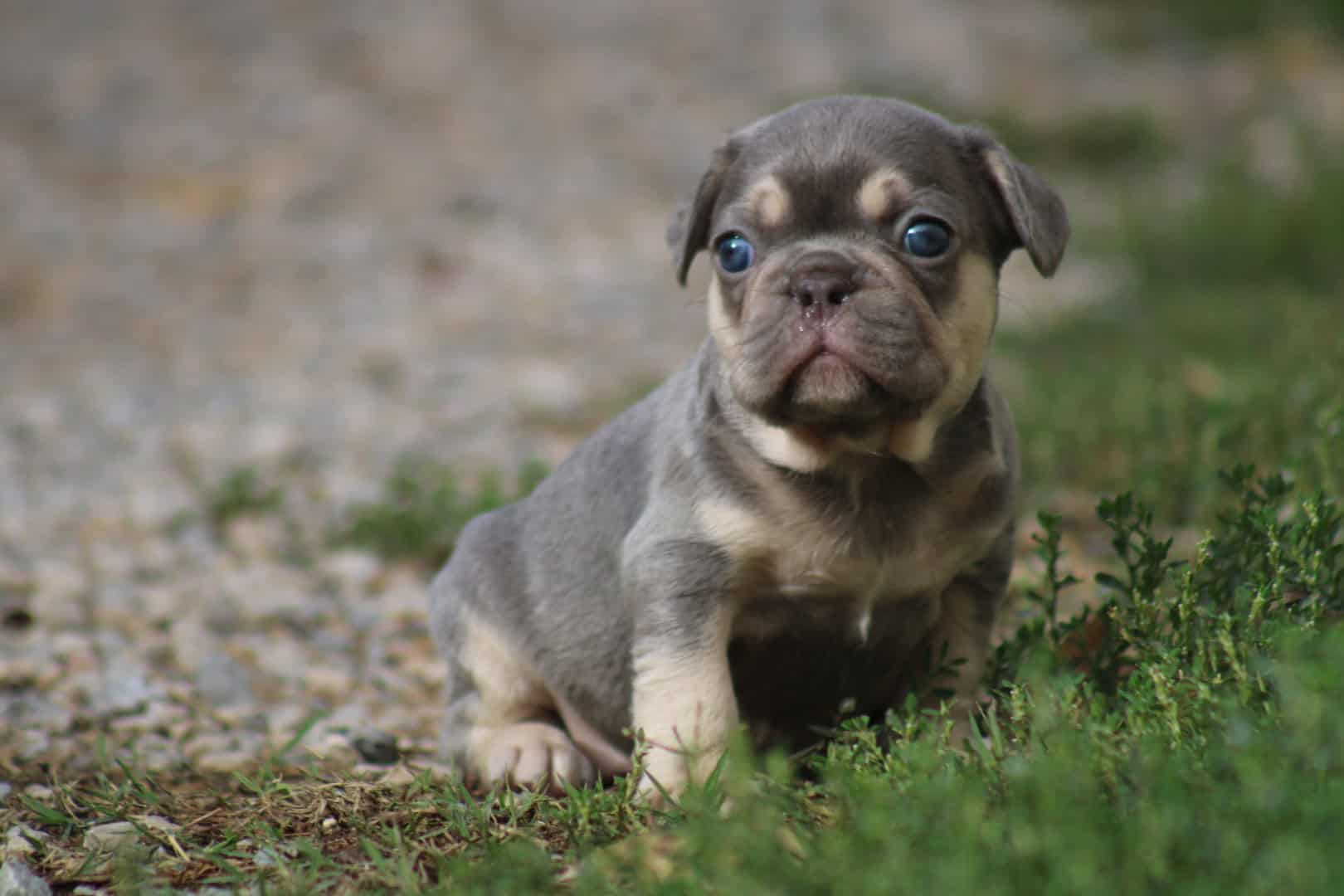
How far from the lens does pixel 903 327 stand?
3607 mm

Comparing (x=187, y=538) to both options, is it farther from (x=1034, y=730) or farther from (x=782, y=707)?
(x=1034, y=730)

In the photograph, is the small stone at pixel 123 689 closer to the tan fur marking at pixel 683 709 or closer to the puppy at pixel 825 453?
the puppy at pixel 825 453

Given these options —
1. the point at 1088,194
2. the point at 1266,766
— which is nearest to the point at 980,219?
the point at 1266,766

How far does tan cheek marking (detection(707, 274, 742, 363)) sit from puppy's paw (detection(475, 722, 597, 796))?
4.04 ft

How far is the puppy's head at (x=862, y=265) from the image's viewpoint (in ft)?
11.8

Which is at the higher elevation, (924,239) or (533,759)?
(924,239)

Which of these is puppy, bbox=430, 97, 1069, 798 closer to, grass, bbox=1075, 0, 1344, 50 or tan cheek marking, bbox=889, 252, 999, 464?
tan cheek marking, bbox=889, 252, 999, 464

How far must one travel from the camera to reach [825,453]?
3.80 metres

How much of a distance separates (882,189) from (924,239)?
165 millimetres

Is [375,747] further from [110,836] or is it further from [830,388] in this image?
[830,388]

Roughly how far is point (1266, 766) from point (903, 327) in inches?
52.0

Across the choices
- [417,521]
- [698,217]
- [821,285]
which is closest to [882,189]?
[821,285]

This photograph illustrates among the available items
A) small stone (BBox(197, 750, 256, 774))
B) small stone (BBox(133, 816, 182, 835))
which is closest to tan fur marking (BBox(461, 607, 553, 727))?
small stone (BBox(197, 750, 256, 774))

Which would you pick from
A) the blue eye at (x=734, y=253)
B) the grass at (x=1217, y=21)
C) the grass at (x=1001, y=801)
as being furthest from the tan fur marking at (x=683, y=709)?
the grass at (x=1217, y=21)
